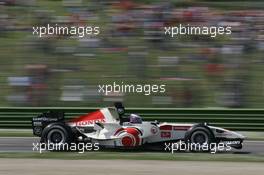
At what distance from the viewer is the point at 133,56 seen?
661 inches

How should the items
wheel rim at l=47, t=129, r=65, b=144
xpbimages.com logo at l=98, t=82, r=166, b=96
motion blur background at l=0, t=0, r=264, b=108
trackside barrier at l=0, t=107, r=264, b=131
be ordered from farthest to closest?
xpbimages.com logo at l=98, t=82, r=166, b=96, motion blur background at l=0, t=0, r=264, b=108, trackside barrier at l=0, t=107, r=264, b=131, wheel rim at l=47, t=129, r=65, b=144

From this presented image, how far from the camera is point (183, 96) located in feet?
50.1

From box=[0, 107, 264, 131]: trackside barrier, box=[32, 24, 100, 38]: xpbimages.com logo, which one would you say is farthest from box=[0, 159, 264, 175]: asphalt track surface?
box=[32, 24, 100, 38]: xpbimages.com logo

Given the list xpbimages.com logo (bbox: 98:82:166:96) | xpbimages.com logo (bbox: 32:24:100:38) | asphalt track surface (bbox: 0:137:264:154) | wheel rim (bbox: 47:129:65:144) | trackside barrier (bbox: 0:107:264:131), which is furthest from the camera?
xpbimages.com logo (bbox: 32:24:100:38)

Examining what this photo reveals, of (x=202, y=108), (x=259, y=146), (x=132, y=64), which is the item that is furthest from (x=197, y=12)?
(x=259, y=146)

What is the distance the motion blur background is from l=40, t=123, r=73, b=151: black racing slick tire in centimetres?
393

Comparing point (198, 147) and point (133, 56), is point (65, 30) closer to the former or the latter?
point (133, 56)

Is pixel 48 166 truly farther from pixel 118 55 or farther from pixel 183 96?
pixel 118 55

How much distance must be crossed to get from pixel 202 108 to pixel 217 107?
1.58 ft

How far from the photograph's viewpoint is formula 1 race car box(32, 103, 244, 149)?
35.7ft

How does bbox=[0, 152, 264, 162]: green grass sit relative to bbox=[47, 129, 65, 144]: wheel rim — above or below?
below

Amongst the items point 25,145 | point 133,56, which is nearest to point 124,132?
point 25,145

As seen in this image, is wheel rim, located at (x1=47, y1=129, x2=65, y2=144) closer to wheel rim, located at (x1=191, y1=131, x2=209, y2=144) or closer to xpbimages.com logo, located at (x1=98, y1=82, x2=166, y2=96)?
wheel rim, located at (x1=191, y1=131, x2=209, y2=144)

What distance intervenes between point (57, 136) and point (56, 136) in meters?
0.02
